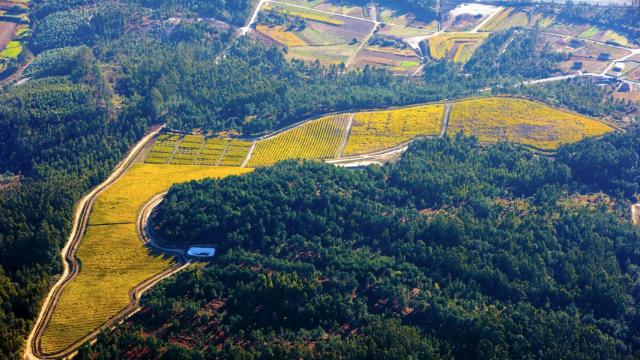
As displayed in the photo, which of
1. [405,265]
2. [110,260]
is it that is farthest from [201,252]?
[405,265]

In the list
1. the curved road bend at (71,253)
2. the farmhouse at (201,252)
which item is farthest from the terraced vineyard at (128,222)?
the farmhouse at (201,252)

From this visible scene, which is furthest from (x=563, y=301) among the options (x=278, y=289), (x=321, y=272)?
(x=278, y=289)

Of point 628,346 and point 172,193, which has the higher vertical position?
point 172,193

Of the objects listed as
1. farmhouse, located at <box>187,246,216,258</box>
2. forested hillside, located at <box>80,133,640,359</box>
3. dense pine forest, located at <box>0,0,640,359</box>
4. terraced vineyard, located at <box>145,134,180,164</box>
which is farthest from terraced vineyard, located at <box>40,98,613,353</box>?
forested hillside, located at <box>80,133,640,359</box>

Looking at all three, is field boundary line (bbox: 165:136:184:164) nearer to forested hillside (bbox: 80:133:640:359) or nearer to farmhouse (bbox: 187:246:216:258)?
forested hillside (bbox: 80:133:640:359)

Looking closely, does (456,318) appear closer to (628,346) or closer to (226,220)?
(628,346)

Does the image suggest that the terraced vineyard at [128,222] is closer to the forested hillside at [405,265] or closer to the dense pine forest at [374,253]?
the dense pine forest at [374,253]
